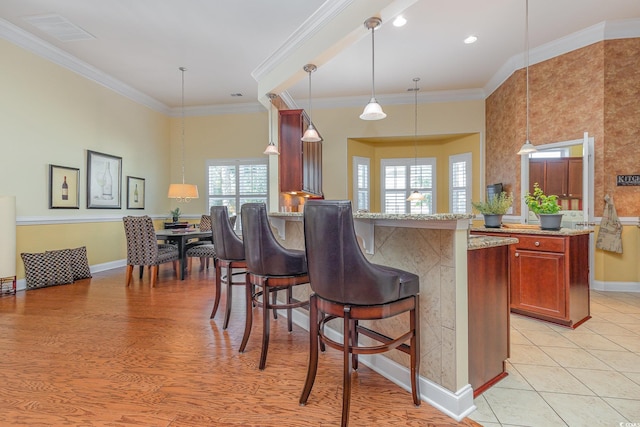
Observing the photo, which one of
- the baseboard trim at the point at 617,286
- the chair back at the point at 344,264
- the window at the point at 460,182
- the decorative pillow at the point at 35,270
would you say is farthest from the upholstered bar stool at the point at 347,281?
the window at the point at 460,182

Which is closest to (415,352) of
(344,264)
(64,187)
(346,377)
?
(346,377)

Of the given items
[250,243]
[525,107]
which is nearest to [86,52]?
[250,243]

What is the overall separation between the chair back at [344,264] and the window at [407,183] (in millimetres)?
5513

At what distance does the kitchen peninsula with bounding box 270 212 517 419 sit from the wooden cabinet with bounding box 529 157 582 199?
3226 mm

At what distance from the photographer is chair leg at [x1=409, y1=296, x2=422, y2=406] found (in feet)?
5.24

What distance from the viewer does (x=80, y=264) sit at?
15.0 ft

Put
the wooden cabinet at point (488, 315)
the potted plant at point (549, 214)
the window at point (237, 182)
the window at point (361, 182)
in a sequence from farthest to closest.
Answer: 1. the window at point (237, 182)
2. the window at point (361, 182)
3. the potted plant at point (549, 214)
4. the wooden cabinet at point (488, 315)

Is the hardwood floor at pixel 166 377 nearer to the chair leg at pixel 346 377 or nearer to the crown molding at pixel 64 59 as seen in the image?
the chair leg at pixel 346 377

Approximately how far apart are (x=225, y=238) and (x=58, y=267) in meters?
3.14

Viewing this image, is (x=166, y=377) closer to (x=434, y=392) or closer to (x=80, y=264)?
(x=434, y=392)

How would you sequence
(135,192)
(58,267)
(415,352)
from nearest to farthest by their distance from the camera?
(415,352), (58,267), (135,192)

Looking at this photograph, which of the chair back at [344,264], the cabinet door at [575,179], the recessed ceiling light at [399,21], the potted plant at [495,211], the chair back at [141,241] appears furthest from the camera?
the chair back at [141,241]

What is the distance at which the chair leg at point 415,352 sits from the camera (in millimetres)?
1599

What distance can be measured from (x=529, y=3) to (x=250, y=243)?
4.08 metres
